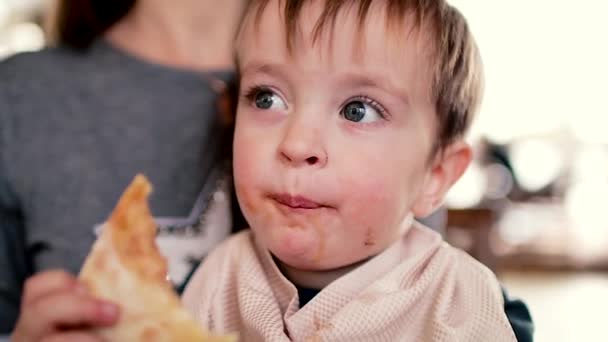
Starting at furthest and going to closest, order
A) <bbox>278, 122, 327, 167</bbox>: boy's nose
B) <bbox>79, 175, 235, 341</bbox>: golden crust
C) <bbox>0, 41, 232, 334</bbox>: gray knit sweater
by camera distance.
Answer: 1. <bbox>0, 41, 232, 334</bbox>: gray knit sweater
2. <bbox>278, 122, 327, 167</bbox>: boy's nose
3. <bbox>79, 175, 235, 341</bbox>: golden crust

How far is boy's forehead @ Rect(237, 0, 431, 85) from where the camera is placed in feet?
2.33

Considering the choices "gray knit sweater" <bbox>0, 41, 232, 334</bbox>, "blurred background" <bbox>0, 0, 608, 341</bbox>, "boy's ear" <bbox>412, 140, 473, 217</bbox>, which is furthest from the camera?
"blurred background" <bbox>0, 0, 608, 341</bbox>

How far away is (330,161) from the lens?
69 cm

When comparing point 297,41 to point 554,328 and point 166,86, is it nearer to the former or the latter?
point 166,86

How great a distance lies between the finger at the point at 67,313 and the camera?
57cm

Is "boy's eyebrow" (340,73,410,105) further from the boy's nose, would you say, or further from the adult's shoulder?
the adult's shoulder

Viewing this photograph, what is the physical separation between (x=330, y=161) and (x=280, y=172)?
52 mm

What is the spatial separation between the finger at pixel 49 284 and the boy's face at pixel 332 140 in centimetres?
20

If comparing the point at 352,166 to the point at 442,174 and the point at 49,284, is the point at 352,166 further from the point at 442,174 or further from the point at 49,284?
the point at 49,284

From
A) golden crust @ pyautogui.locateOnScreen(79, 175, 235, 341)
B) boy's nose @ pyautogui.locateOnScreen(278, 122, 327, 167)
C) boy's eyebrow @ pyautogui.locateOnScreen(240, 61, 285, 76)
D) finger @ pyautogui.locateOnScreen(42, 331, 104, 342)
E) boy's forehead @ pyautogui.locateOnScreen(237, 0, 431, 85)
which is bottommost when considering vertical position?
finger @ pyautogui.locateOnScreen(42, 331, 104, 342)

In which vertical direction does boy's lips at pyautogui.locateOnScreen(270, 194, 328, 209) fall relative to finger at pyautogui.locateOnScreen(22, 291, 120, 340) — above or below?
above

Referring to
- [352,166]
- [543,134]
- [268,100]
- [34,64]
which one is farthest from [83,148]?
[543,134]

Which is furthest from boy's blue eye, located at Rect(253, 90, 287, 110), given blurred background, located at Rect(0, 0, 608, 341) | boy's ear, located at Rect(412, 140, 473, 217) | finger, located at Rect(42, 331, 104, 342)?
blurred background, located at Rect(0, 0, 608, 341)

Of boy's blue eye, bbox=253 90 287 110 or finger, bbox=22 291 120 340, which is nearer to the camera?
finger, bbox=22 291 120 340
